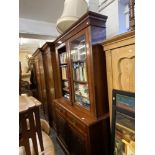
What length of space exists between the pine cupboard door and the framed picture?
67 mm

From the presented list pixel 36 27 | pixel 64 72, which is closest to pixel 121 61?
pixel 64 72

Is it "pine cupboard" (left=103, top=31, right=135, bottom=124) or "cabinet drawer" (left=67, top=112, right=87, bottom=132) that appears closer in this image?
"pine cupboard" (left=103, top=31, right=135, bottom=124)

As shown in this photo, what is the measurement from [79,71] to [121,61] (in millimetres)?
781

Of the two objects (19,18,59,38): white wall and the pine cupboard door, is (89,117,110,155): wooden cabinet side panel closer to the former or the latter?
the pine cupboard door

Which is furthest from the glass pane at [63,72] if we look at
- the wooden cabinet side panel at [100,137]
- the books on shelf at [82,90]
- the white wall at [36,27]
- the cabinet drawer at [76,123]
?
the white wall at [36,27]

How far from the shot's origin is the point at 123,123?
44.4 inches

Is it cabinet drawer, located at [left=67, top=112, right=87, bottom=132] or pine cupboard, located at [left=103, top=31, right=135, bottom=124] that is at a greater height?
pine cupboard, located at [left=103, top=31, right=135, bottom=124]

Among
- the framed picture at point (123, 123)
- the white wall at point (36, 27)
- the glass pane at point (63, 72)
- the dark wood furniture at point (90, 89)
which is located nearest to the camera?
the framed picture at point (123, 123)

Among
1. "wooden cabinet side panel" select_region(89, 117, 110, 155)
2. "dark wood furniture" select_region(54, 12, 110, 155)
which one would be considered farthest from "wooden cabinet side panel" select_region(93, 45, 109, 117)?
"wooden cabinet side panel" select_region(89, 117, 110, 155)

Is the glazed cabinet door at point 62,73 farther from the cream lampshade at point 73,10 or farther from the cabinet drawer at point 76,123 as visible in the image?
the cream lampshade at point 73,10

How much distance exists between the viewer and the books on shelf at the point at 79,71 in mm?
1763

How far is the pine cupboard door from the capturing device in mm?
1068

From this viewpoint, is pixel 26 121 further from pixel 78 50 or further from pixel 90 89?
pixel 78 50
